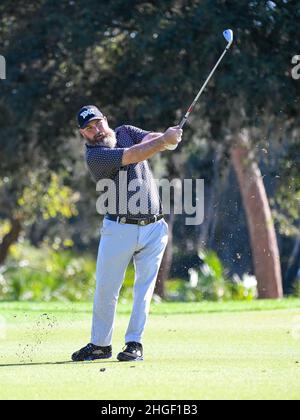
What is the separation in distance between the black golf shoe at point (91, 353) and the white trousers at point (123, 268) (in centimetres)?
5

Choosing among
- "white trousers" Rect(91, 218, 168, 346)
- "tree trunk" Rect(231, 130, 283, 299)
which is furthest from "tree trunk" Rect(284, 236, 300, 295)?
"white trousers" Rect(91, 218, 168, 346)

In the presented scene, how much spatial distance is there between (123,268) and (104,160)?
88 cm

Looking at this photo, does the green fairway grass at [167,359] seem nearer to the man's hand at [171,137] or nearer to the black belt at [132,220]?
the black belt at [132,220]

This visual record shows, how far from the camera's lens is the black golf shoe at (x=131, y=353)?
896 centimetres

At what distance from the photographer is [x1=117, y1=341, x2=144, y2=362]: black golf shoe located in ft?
29.4

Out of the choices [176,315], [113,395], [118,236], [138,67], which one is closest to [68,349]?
[118,236]

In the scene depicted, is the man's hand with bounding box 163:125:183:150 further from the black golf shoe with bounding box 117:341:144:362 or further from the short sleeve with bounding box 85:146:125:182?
the black golf shoe with bounding box 117:341:144:362

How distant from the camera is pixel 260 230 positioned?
26.2 metres

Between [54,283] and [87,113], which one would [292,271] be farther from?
[87,113]

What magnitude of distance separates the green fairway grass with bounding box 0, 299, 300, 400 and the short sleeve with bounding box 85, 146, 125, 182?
4.58ft

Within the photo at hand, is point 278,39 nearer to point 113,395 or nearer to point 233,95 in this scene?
point 233,95

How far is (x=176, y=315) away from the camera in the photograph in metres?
14.4

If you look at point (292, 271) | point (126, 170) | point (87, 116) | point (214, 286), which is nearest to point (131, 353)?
point (126, 170)

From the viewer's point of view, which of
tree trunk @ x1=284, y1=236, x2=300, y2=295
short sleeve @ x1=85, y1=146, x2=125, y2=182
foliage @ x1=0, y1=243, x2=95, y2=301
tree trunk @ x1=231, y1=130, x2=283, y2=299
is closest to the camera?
short sleeve @ x1=85, y1=146, x2=125, y2=182
